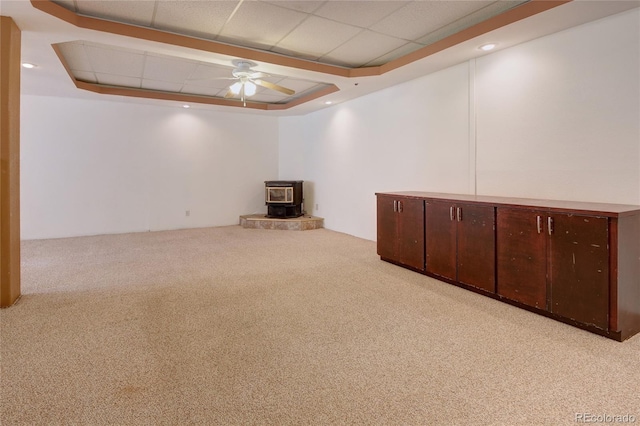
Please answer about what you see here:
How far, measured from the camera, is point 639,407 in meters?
1.70

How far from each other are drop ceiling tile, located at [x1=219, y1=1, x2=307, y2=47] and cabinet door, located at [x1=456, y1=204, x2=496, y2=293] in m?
2.43

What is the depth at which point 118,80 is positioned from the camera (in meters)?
5.55

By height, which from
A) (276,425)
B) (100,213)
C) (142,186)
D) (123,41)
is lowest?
(276,425)

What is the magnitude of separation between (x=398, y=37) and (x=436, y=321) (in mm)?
2914

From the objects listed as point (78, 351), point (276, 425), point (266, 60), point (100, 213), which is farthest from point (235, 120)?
point (276, 425)

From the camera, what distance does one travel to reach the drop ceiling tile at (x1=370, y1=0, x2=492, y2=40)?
10.2ft

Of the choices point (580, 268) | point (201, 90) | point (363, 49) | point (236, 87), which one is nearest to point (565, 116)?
point (580, 268)

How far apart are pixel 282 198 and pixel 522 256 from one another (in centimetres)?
504

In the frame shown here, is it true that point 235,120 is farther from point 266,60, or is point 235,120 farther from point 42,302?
point 42,302

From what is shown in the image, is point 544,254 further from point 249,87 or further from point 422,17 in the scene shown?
point 249,87

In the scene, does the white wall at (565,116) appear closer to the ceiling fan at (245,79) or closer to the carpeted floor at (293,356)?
the carpeted floor at (293,356)

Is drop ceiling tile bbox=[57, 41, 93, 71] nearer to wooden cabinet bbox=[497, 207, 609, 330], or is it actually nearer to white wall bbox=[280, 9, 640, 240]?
white wall bbox=[280, 9, 640, 240]

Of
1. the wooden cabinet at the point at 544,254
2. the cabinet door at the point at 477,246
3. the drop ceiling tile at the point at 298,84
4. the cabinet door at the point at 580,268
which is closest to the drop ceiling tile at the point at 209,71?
the drop ceiling tile at the point at 298,84

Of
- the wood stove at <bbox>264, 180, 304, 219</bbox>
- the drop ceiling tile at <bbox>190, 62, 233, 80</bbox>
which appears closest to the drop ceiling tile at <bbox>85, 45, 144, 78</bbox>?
the drop ceiling tile at <bbox>190, 62, 233, 80</bbox>
